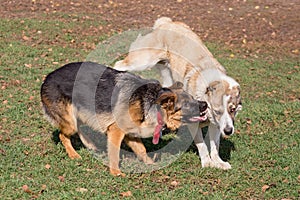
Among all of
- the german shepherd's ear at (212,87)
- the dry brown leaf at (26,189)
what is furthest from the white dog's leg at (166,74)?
the dry brown leaf at (26,189)

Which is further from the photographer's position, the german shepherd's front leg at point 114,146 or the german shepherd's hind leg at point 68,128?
the german shepherd's hind leg at point 68,128

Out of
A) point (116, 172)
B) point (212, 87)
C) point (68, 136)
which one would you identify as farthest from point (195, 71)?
point (68, 136)

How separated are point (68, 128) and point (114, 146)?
30.8 inches

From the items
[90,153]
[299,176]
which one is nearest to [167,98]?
[90,153]

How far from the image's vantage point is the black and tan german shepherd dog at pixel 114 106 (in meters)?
6.36

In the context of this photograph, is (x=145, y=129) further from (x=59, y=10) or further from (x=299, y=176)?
(x=59, y=10)

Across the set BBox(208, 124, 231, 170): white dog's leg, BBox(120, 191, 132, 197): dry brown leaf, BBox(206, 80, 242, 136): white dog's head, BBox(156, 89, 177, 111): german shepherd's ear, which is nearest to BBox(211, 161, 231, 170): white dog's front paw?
BBox(208, 124, 231, 170): white dog's leg

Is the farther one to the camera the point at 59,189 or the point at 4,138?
the point at 4,138

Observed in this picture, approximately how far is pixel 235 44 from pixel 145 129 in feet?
30.4

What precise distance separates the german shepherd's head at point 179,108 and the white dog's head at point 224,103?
28cm

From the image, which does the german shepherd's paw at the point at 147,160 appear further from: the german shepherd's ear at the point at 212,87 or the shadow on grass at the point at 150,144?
the german shepherd's ear at the point at 212,87

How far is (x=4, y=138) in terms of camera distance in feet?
24.3

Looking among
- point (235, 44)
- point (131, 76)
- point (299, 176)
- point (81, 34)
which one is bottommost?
point (235, 44)

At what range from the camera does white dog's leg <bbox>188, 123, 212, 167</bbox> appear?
23.2 feet
